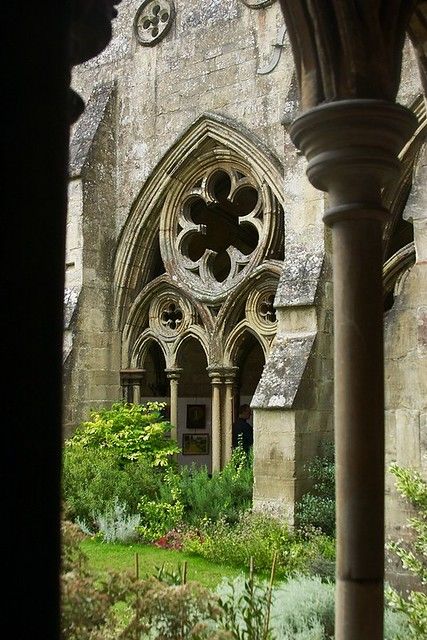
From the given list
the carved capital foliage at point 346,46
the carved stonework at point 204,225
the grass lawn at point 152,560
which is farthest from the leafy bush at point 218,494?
the carved capital foliage at point 346,46

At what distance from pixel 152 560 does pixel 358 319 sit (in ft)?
16.6

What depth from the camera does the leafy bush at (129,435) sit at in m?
9.70

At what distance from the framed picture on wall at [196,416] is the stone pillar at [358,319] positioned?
8.86 m

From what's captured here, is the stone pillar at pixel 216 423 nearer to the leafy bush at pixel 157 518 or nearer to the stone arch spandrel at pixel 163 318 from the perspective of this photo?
the stone arch spandrel at pixel 163 318

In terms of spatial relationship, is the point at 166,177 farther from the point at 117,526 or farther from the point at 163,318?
the point at 117,526

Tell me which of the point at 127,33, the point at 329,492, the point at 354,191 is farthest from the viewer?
the point at 127,33

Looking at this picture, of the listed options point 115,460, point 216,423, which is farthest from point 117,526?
point 216,423

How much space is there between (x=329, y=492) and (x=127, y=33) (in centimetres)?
691

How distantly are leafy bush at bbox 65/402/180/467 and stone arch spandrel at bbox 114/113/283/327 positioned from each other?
4.91 ft

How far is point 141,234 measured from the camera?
35.8 feet

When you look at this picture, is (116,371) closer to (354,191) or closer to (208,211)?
(208,211)

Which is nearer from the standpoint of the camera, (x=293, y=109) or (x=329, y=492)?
(x=329, y=492)

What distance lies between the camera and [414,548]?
4422mm

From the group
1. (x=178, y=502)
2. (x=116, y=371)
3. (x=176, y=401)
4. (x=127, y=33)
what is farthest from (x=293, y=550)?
(x=127, y=33)
